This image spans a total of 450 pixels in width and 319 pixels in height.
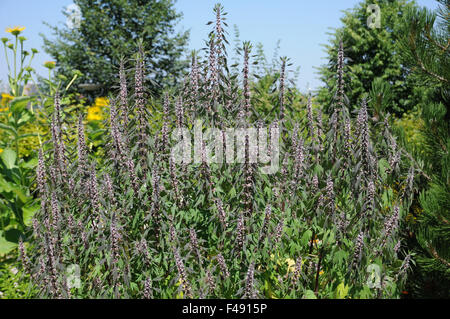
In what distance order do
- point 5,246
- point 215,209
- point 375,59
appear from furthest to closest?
point 375,59 → point 5,246 → point 215,209

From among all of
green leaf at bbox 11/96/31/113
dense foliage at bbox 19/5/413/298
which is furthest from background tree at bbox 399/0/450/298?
green leaf at bbox 11/96/31/113

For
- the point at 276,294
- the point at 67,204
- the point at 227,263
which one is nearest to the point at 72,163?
the point at 67,204

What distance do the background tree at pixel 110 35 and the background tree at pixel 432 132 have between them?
48.9 ft

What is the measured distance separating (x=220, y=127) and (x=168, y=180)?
591 millimetres

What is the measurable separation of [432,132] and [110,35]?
54.6ft

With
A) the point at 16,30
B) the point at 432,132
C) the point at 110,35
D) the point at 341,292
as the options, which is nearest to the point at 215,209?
the point at 341,292

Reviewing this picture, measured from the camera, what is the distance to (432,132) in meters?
3.25

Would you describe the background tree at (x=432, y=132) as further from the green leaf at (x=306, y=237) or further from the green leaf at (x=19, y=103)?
the green leaf at (x=19, y=103)

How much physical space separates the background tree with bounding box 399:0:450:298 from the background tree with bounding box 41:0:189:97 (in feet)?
48.9

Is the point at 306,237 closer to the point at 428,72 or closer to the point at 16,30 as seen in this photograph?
the point at 428,72

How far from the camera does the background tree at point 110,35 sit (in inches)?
688

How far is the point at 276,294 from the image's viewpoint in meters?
3.07

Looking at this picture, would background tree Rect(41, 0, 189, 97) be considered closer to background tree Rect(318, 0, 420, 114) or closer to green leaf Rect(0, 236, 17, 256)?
background tree Rect(318, 0, 420, 114)
